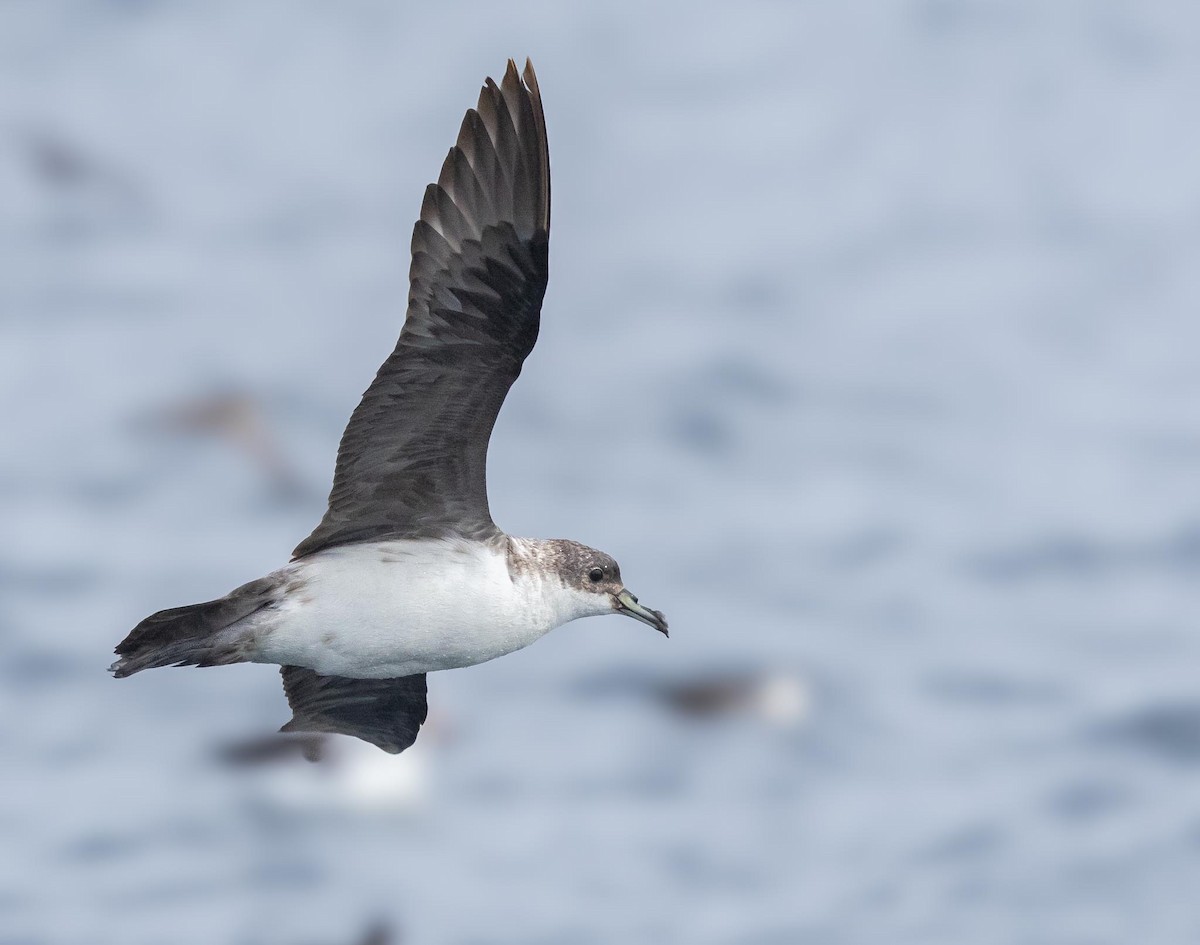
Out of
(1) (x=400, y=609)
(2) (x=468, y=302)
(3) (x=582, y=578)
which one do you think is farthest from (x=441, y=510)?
(2) (x=468, y=302)

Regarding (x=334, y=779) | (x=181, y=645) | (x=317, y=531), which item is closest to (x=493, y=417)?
(x=317, y=531)

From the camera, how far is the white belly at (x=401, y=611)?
33.1 feet

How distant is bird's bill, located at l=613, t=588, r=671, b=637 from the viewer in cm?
1062

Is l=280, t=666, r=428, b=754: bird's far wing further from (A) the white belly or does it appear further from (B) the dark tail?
(B) the dark tail

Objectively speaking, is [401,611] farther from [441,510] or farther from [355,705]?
[355,705]

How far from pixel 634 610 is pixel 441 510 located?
1.22 m

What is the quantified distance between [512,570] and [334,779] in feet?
56.8

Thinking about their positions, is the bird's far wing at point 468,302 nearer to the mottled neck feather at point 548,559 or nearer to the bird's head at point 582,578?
the mottled neck feather at point 548,559

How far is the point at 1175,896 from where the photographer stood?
27328 millimetres

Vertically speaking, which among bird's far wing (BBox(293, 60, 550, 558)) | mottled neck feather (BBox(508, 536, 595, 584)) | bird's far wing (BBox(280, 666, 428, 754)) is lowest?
bird's far wing (BBox(280, 666, 428, 754))

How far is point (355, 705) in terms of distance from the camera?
11516mm

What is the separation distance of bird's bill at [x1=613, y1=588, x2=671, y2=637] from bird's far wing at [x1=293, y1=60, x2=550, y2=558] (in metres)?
1.05

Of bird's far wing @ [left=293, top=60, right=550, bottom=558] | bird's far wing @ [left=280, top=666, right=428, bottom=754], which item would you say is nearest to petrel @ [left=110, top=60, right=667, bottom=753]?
bird's far wing @ [left=293, top=60, right=550, bottom=558]

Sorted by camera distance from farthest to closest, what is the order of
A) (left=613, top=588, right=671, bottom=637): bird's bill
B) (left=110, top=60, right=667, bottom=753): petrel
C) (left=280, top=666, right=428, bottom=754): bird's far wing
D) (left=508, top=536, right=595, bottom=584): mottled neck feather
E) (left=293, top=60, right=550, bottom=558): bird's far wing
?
(left=280, top=666, right=428, bottom=754): bird's far wing, (left=613, top=588, right=671, bottom=637): bird's bill, (left=508, top=536, right=595, bottom=584): mottled neck feather, (left=110, top=60, right=667, bottom=753): petrel, (left=293, top=60, right=550, bottom=558): bird's far wing
